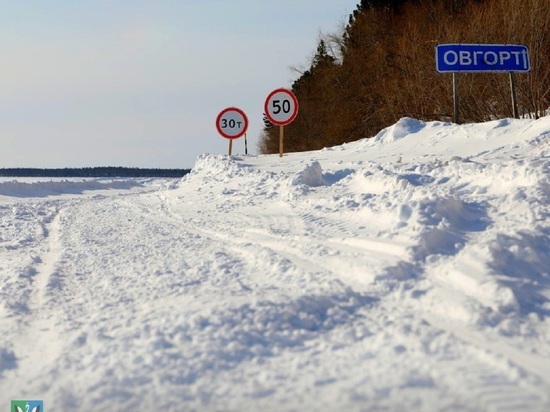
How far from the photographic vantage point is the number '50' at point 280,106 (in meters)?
19.3

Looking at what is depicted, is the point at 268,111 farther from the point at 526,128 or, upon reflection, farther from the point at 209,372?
the point at 209,372

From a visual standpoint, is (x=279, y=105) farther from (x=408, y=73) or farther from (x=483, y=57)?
(x=408, y=73)

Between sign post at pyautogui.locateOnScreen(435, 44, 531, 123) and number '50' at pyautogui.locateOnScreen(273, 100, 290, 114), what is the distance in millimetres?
3565

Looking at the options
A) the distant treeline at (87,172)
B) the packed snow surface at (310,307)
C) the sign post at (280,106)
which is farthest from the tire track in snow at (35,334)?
the distant treeline at (87,172)

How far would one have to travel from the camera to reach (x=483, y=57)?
59.4 feet

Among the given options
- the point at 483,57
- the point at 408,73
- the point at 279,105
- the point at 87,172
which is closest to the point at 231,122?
the point at 279,105

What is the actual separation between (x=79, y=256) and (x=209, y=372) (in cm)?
519

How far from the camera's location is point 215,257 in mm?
7992

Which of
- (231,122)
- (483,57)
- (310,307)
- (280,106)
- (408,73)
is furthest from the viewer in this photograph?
(408,73)

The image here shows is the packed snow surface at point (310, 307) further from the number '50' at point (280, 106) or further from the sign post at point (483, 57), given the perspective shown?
the number '50' at point (280, 106)

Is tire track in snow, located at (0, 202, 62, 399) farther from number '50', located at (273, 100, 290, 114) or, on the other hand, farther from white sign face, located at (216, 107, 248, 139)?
white sign face, located at (216, 107, 248, 139)

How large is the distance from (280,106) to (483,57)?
470 cm

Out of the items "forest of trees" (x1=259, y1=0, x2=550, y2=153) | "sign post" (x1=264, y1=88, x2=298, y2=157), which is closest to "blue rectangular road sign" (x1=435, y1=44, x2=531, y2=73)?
"sign post" (x1=264, y1=88, x2=298, y2=157)

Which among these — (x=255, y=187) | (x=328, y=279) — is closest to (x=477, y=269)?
(x=328, y=279)
